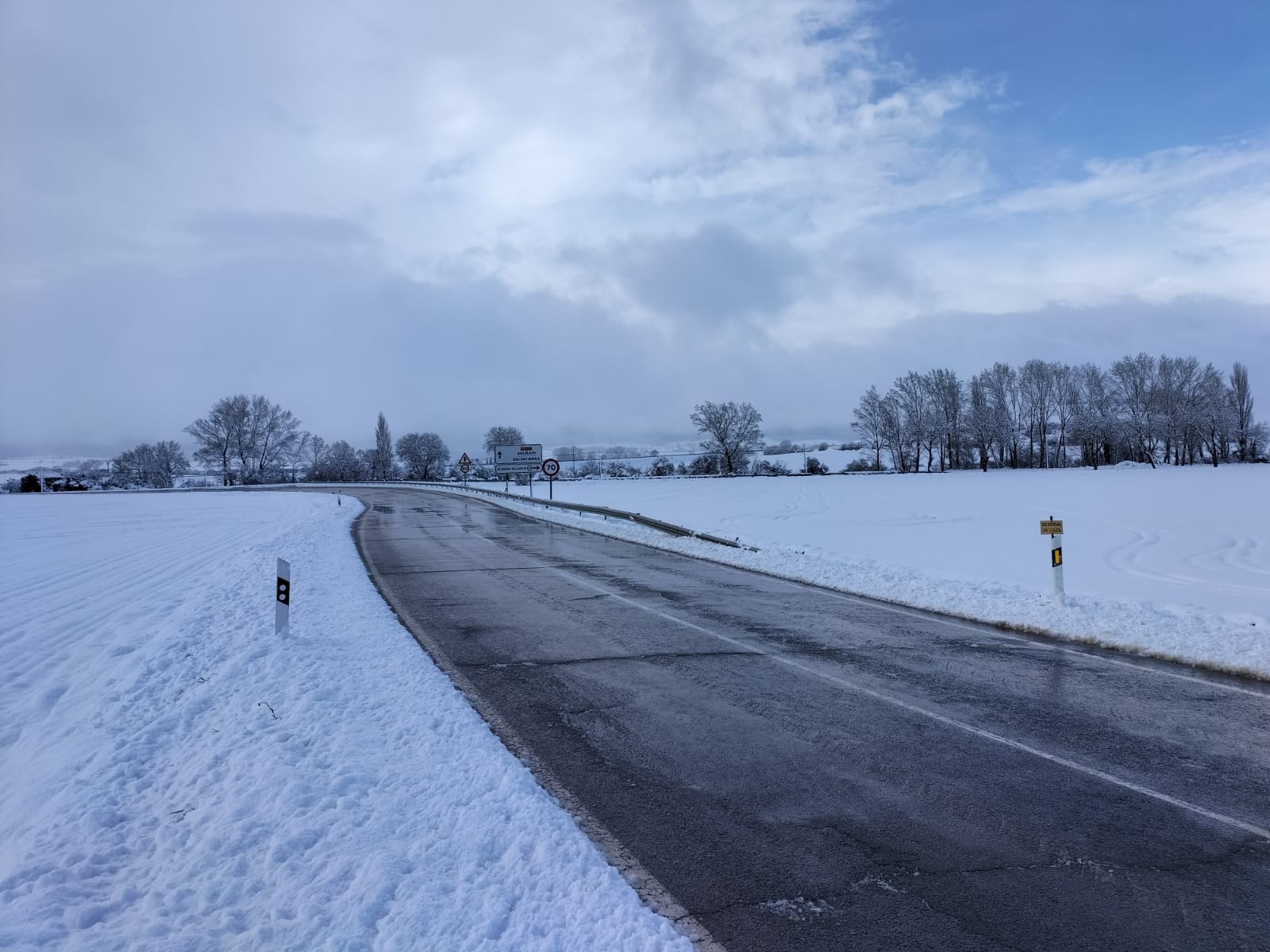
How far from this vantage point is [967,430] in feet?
325

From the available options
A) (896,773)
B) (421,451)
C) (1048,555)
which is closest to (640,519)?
(1048,555)

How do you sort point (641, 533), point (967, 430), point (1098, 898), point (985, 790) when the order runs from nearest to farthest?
point (1098, 898) → point (985, 790) → point (641, 533) → point (967, 430)

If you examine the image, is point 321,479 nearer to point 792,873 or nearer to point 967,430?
point 967,430

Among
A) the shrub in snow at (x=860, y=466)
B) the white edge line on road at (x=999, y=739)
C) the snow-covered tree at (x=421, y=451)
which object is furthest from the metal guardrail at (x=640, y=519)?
the snow-covered tree at (x=421, y=451)

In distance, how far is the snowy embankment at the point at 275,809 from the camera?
3383mm

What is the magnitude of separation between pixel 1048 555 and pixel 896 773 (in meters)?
13.8

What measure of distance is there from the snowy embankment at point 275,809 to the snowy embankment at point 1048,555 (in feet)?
25.3

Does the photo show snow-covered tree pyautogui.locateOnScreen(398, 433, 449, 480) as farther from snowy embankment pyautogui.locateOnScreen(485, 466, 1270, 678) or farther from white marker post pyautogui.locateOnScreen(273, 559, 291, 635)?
white marker post pyautogui.locateOnScreen(273, 559, 291, 635)

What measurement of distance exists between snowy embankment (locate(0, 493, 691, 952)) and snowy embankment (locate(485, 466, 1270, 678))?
771 centimetres

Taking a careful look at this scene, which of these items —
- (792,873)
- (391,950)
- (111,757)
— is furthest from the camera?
(111,757)

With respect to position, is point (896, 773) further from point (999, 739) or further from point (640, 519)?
point (640, 519)

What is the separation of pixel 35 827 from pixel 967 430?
107560 millimetres

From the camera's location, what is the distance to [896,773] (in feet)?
16.7

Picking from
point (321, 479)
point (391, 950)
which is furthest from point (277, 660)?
point (321, 479)
